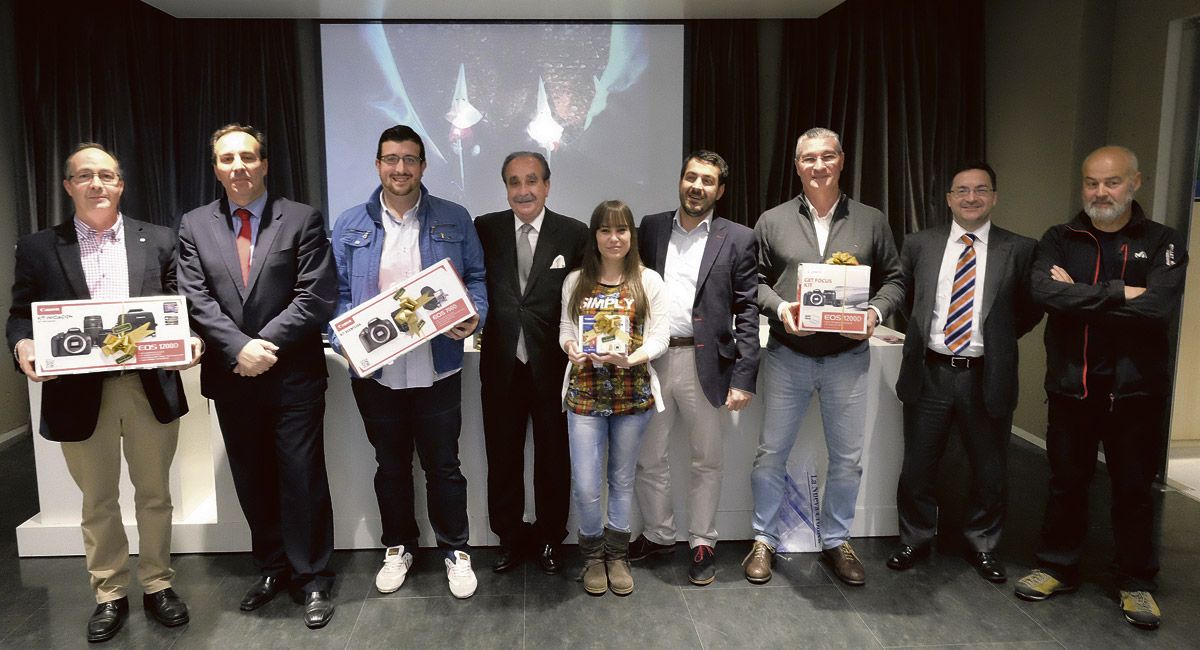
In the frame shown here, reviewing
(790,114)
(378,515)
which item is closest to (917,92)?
(790,114)

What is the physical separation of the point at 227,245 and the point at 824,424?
2.14m

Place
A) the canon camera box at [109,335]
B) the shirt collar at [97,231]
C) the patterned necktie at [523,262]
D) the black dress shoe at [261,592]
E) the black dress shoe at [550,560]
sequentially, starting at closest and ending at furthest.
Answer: the canon camera box at [109,335]
the shirt collar at [97,231]
the black dress shoe at [261,592]
the patterned necktie at [523,262]
the black dress shoe at [550,560]

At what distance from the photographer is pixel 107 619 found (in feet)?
7.75

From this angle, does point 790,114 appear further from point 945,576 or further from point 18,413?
point 18,413

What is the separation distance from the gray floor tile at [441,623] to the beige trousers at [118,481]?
727 mm

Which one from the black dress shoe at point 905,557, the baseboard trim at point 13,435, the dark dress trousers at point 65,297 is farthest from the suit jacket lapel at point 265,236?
the baseboard trim at point 13,435

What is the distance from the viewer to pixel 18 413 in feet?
15.0

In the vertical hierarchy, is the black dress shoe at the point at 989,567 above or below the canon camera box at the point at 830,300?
below

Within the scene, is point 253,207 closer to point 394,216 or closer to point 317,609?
point 394,216

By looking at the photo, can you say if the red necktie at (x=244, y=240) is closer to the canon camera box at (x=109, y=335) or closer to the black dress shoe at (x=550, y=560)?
the canon camera box at (x=109, y=335)

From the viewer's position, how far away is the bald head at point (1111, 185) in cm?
234

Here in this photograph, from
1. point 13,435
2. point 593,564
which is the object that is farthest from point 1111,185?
point 13,435

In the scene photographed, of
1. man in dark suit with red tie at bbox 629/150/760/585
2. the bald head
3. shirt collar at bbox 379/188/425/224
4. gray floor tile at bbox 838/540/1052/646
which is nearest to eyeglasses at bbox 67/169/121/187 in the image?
shirt collar at bbox 379/188/425/224

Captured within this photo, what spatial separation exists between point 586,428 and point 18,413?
411cm
